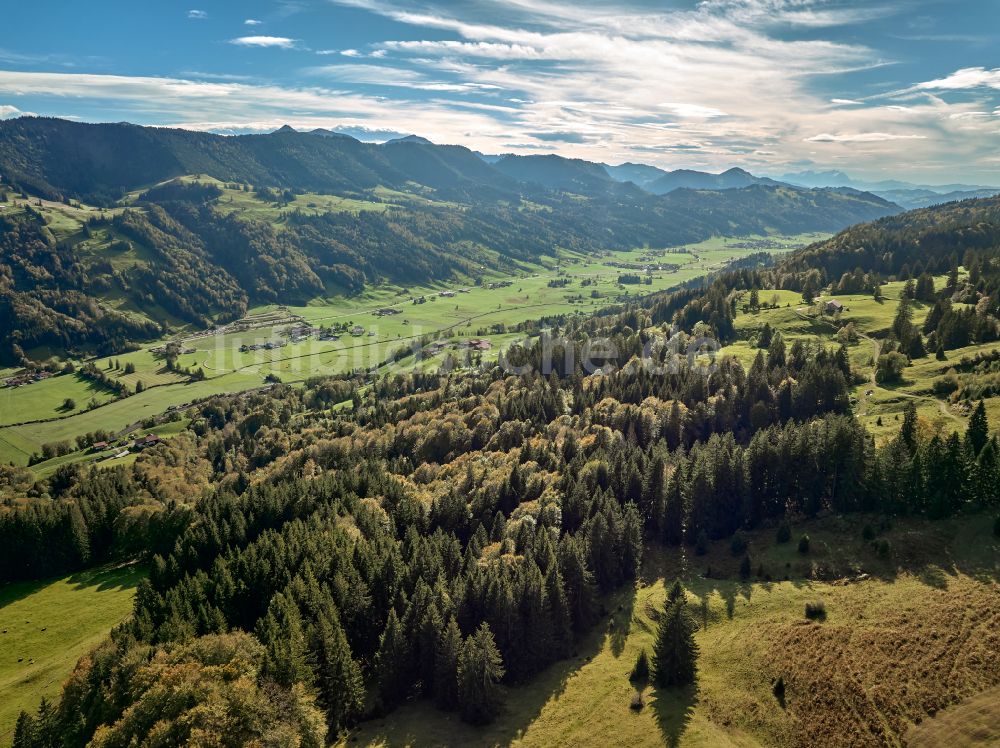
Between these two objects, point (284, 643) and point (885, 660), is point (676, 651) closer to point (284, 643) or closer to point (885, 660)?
point (885, 660)

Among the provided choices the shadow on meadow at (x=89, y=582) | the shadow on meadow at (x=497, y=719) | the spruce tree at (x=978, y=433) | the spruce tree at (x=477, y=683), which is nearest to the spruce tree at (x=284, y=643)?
the shadow on meadow at (x=497, y=719)

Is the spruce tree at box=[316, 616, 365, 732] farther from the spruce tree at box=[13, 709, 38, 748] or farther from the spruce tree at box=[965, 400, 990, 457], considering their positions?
the spruce tree at box=[965, 400, 990, 457]

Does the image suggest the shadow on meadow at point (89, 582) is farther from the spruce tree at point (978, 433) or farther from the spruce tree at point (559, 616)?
the spruce tree at point (978, 433)

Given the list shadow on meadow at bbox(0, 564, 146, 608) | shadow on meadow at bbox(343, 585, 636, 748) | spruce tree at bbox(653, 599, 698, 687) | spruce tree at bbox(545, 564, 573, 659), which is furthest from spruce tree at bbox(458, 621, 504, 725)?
shadow on meadow at bbox(0, 564, 146, 608)

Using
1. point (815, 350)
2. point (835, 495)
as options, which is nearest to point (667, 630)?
point (835, 495)

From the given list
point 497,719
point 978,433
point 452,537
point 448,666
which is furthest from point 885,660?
point 452,537

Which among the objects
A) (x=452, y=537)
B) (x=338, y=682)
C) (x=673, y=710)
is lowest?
(x=338, y=682)
